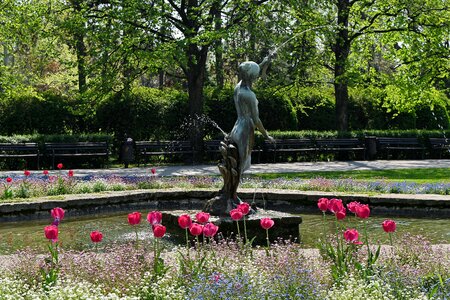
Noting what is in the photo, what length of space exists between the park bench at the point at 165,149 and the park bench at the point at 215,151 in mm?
622

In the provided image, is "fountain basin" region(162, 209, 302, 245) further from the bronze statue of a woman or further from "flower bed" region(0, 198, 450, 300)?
"flower bed" region(0, 198, 450, 300)

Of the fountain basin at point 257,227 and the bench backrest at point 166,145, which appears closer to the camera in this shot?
the fountain basin at point 257,227

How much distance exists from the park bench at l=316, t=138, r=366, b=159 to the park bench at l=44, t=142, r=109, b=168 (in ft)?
26.7

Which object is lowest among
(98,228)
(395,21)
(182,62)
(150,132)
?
(98,228)

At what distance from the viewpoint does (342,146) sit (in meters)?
24.5

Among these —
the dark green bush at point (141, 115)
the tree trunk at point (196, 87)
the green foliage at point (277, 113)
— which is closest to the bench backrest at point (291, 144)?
the tree trunk at point (196, 87)

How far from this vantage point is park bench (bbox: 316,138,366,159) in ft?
78.6

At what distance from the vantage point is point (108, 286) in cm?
498

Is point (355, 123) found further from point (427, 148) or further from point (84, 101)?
→ point (84, 101)

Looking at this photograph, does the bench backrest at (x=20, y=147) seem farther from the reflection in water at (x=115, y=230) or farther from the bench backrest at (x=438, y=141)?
the bench backrest at (x=438, y=141)

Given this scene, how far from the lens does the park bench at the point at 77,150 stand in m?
20.7

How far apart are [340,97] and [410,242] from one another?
64.8 ft

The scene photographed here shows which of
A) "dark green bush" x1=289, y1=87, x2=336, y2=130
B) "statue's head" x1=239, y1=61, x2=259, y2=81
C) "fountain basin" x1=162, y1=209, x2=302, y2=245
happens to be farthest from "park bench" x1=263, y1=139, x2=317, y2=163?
"fountain basin" x1=162, y1=209, x2=302, y2=245

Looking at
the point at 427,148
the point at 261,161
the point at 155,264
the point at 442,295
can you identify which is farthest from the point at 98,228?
the point at 427,148
